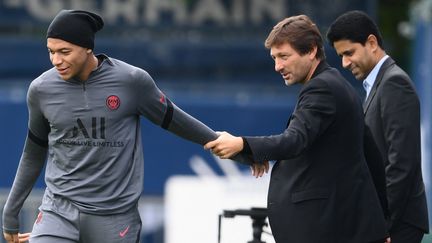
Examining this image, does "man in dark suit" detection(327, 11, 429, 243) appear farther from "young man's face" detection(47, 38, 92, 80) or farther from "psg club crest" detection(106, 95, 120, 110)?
"young man's face" detection(47, 38, 92, 80)

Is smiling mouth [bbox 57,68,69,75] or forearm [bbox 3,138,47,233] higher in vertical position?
smiling mouth [bbox 57,68,69,75]

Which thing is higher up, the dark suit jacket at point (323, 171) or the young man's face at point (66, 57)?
the young man's face at point (66, 57)

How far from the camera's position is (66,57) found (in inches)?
237

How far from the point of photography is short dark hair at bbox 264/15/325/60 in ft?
19.0

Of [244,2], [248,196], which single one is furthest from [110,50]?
[248,196]

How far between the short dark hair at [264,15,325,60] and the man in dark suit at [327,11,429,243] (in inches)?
19.3

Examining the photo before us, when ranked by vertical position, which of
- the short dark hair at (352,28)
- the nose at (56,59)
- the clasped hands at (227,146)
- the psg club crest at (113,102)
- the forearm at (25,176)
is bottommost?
the forearm at (25,176)

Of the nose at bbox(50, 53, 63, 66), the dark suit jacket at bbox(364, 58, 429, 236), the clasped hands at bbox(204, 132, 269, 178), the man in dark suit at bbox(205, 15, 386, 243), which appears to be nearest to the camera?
the man in dark suit at bbox(205, 15, 386, 243)

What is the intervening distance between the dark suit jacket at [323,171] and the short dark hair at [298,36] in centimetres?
13

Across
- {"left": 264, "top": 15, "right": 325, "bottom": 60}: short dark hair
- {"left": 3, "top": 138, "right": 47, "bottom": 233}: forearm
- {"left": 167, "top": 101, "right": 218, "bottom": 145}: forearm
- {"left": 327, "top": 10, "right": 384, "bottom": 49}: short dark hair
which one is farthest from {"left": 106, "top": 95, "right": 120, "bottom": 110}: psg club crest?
{"left": 327, "top": 10, "right": 384, "bottom": 49}: short dark hair

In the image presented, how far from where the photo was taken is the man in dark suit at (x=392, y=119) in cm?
626

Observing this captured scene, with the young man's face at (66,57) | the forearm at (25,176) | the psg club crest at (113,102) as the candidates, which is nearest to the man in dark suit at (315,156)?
the psg club crest at (113,102)

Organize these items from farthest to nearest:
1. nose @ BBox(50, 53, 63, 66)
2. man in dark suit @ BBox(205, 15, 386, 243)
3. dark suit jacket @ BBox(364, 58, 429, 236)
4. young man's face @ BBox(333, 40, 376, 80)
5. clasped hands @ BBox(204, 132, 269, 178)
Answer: young man's face @ BBox(333, 40, 376, 80), dark suit jacket @ BBox(364, 58, 429, 236), nose @ BBox(50, 53, 63, 66), clasped hands @ BBox(204, 132, 269, 178), man in dark suit @ BBox(205, 15, 386, 243)

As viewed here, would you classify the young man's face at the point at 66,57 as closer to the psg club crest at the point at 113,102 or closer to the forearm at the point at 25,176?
the psg club crest at the point at 113,102
